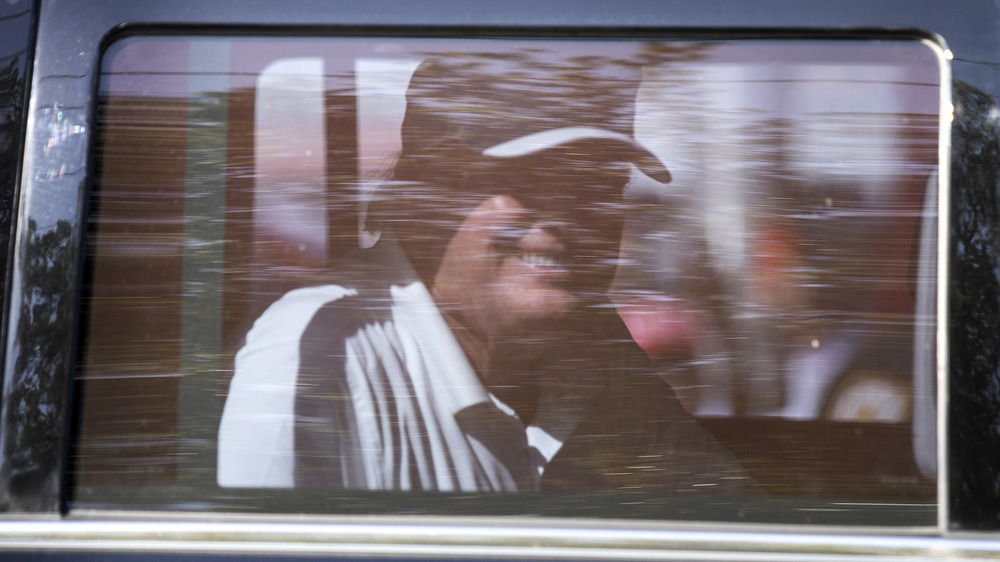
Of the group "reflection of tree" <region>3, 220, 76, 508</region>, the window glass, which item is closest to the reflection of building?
the window glass

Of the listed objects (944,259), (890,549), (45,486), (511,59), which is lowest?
(890,549)

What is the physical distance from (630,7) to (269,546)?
1030mm

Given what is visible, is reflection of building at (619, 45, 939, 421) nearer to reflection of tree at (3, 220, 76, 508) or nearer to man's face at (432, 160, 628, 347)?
man's face at (432, 160, 628, 347)

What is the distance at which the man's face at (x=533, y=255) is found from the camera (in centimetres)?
112

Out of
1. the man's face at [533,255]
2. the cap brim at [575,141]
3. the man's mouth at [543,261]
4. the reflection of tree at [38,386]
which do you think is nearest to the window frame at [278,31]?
the reflection of tree at [38,386]

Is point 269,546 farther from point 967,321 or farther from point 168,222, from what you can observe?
point 967,321

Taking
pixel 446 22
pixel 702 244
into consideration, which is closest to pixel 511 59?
pixel 446 22

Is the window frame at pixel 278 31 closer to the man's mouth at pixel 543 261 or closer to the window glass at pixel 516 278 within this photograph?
the window glass at pixel 516 278

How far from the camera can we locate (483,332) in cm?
112

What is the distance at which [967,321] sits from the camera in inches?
42.1

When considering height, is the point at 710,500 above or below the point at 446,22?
below

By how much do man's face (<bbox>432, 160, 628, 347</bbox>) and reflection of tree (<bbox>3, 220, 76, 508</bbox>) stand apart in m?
0.61

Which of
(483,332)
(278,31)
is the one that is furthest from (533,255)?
(278,31)

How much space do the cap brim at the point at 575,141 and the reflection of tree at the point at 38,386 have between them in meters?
0.74
